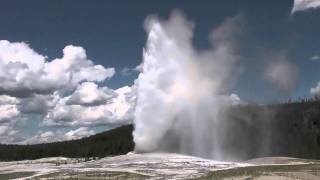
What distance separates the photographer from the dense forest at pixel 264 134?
10250 cm

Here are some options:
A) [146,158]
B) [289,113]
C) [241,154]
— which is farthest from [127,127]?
[146,158]

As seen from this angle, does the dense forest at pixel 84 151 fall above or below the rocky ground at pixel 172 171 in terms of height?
above

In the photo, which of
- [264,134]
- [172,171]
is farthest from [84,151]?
[172,171]

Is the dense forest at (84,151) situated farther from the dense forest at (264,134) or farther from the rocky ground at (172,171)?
the rocky ground at (172,171)

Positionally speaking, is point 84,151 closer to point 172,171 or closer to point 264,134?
point 264,134

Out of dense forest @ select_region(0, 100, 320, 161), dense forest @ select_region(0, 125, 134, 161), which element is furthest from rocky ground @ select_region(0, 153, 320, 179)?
dense forest @ select_region(0, 125, 134, 161)

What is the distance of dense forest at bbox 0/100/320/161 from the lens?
336 feet

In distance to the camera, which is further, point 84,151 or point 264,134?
point 84,151

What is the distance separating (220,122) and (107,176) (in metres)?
45.4

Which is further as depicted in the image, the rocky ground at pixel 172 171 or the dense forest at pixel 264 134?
the dense forest at pixel 264 134

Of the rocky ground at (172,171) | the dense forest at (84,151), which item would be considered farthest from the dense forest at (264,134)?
the rocky ground at (172,171)

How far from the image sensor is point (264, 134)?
4592 inches

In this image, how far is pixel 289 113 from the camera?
447 feet

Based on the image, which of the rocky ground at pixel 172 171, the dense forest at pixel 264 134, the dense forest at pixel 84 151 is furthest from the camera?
the dense forest at pixel 84 151
